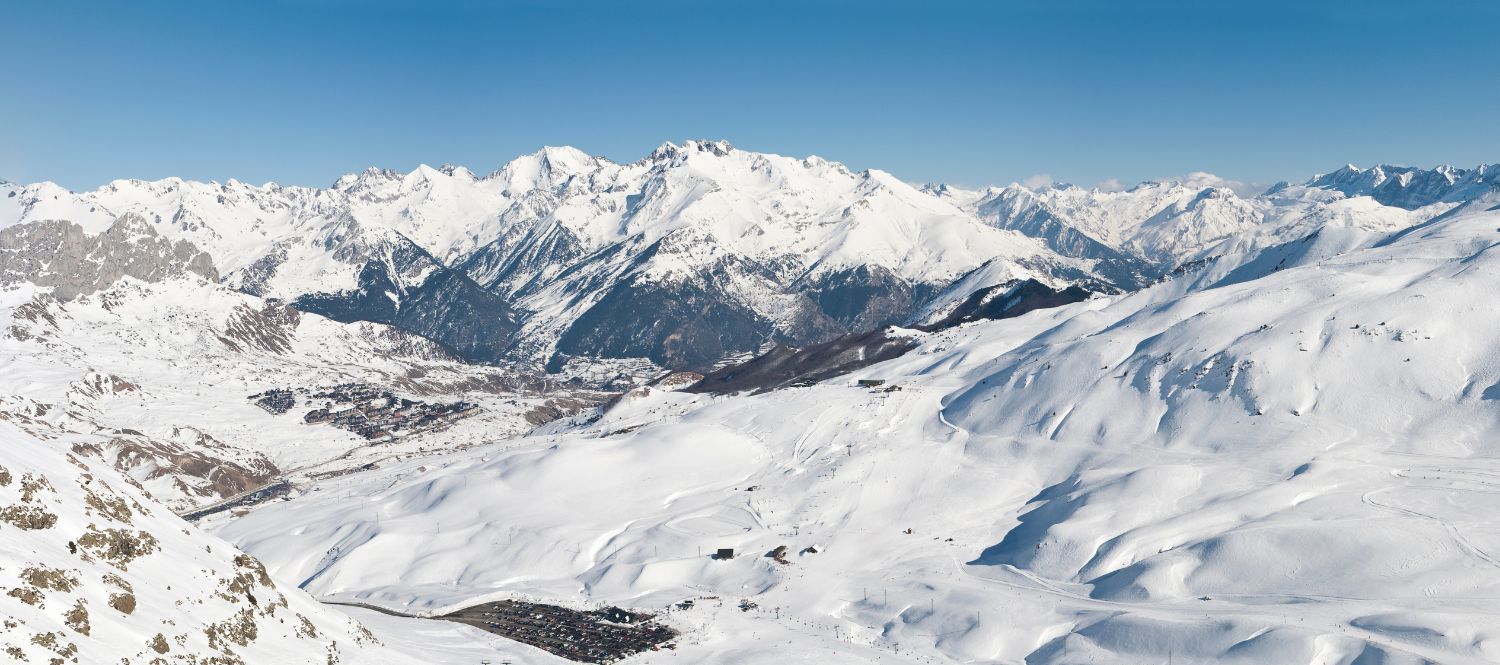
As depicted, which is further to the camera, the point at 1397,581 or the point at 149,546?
the point at 1397,581

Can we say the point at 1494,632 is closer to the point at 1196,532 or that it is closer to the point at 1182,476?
the point at 1196,532

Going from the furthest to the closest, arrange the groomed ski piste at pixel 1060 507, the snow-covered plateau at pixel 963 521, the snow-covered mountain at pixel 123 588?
the groomed ski piste at pixel 1060 507 → the snow-covered plateau at pixel 963 521 → the snow-covered mountain at pixel 123 588

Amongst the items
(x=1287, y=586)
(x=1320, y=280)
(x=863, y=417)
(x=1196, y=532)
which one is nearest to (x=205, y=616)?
(x=1287, y=586)

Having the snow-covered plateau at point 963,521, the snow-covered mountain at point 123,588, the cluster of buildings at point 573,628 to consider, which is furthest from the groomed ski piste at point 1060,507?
the snow-covered mountain at point 123,588

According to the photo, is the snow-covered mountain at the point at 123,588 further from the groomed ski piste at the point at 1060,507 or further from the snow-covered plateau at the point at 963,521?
the groomed ski piste at the point at 1060,507

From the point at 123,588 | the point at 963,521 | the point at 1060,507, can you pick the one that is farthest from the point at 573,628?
the point at 1060,507
